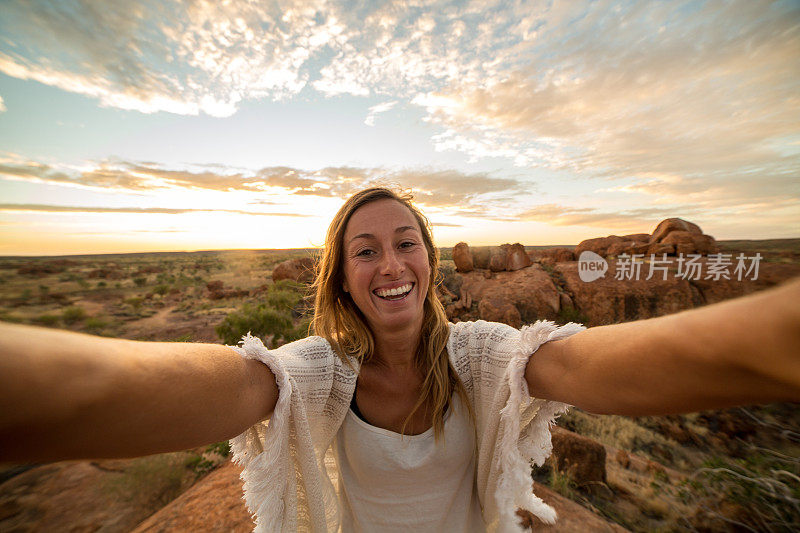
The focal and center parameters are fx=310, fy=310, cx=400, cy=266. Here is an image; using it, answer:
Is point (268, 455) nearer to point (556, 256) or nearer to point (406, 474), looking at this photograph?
point (406, 474)

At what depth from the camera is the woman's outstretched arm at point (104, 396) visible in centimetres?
55

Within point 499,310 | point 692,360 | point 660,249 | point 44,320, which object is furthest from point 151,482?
point 660,249

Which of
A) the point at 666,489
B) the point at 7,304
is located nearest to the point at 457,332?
the point at 7,304

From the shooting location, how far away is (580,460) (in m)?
4.35

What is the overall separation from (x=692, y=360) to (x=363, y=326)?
60.9 inches

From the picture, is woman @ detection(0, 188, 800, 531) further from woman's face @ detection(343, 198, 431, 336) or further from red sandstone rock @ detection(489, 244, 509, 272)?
red sandstone rock @ detection(489, 244, 509, 272)

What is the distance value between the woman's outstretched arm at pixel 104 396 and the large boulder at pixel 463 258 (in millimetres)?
16034

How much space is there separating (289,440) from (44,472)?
20.2 ft

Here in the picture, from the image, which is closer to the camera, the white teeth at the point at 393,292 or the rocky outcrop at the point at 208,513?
the white teeth at the point at 393,292

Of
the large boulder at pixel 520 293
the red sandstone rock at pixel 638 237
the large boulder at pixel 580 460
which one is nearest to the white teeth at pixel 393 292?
the large boulder at pixel 580 460

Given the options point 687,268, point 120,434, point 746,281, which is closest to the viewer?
point 120,434

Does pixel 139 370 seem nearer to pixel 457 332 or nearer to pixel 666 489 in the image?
pixel 457 332

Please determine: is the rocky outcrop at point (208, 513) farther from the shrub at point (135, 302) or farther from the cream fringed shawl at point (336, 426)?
the shrub at point (135, 302)

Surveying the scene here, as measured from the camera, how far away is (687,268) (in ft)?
45.2
